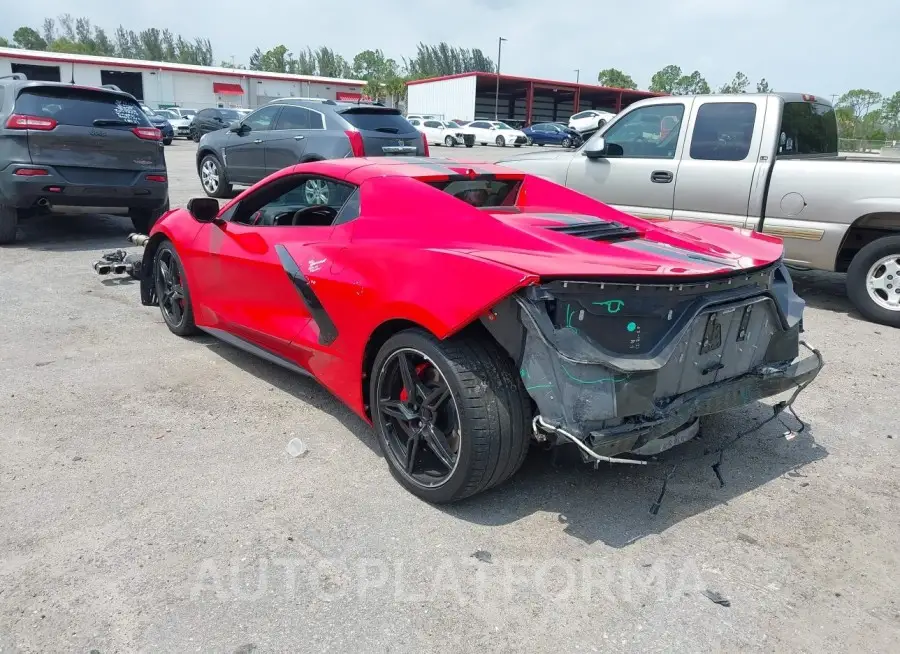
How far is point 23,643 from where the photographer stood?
2.30 metres

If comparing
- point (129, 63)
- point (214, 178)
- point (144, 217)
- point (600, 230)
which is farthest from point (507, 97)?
point (600, 230)

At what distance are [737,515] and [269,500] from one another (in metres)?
2.09

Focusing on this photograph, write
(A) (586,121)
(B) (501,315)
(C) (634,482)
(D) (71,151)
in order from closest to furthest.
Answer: (B) (501,315) < (C) (634,482) < (D) (71,151) < (A) (586,121)

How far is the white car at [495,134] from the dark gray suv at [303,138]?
87.6 ft

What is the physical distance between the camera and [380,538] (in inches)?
115

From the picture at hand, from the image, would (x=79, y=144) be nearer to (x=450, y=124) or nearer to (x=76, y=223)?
(x=76, y=223)

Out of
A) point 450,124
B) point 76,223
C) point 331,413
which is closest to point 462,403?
point 331,413

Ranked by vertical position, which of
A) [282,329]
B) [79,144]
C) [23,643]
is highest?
[79,144]

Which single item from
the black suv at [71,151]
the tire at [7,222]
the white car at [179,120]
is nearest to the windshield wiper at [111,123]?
the black suv at [71,151]

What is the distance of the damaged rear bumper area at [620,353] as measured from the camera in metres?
2.69

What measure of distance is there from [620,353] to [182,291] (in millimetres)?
3553

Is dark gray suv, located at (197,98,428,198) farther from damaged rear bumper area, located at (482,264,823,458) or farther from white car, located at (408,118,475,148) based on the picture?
white car, located at (408,118,475,148)

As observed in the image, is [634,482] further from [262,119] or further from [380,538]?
[262,119]

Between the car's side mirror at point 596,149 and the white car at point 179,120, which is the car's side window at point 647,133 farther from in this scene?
the white car at point 179,120
